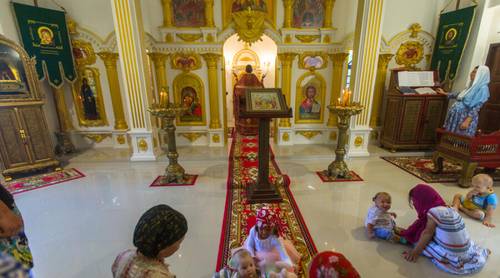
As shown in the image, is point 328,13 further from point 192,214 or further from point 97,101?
point 97,101

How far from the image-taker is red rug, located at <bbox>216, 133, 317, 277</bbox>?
95.6 inches

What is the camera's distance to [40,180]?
13.9ft

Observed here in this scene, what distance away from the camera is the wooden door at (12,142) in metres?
4.03

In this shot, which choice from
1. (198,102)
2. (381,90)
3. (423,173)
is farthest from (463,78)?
(198,102)

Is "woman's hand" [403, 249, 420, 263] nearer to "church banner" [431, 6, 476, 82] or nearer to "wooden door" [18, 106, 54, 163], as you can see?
"church banner" [431, 6, 476, 82]

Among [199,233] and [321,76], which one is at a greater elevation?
[321,76]

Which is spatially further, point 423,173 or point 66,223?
point 423,173

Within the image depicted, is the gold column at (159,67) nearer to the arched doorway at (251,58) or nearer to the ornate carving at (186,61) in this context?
the ornate carving at (186,61)

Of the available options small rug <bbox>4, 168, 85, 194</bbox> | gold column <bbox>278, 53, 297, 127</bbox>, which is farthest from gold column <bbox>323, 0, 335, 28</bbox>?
small rug <bbox>4, 168, 85, 194</bbox>

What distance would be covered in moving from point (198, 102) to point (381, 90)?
4844 millimetres

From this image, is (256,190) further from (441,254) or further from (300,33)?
(300,33)

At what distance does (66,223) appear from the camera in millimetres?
2932

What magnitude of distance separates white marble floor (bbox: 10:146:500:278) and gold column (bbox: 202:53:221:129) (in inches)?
56.0

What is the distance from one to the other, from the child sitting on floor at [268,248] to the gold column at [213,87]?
4312 millimetres
